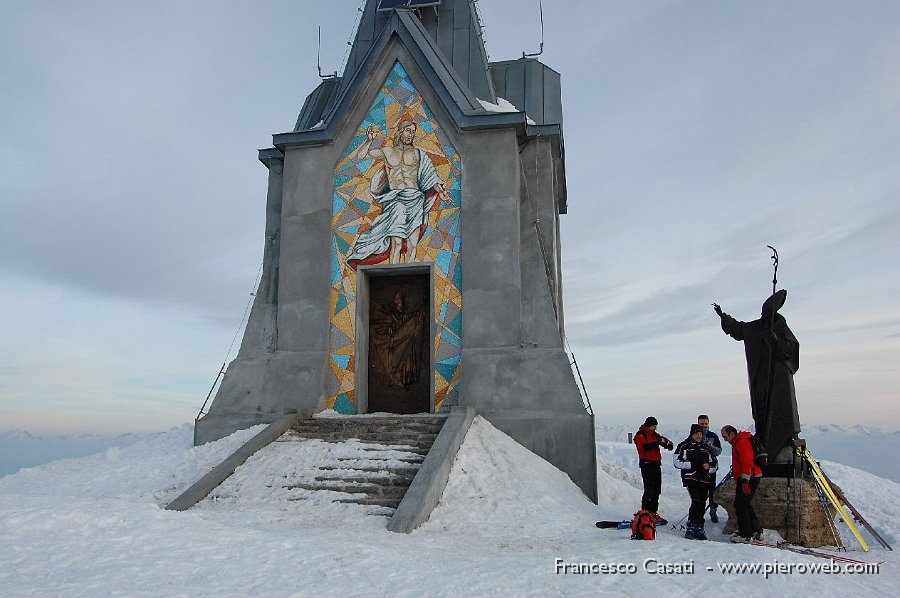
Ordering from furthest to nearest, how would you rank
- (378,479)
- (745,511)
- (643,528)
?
(378,479) → (745,511) → (643,528)

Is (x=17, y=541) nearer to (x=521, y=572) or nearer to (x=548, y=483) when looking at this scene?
(x=521, y=572)

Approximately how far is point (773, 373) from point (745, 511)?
2.61 metres

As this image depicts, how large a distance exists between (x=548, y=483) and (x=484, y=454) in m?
1.23

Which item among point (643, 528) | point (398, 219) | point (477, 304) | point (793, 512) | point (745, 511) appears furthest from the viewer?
Answer: point (398, 219)

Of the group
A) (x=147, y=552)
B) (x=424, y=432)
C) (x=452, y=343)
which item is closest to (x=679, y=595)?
(x=147, y=552)

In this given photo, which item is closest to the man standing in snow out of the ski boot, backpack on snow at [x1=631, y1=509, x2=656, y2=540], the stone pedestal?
the ski boot

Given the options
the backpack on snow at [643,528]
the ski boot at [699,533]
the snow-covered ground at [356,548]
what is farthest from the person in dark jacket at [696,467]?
the backpack on snow at [643,528]

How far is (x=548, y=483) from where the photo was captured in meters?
12.7

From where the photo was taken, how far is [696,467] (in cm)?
994

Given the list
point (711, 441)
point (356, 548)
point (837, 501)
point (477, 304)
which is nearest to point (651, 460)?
point (711, 441)

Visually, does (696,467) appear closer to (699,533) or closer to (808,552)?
(699,533)

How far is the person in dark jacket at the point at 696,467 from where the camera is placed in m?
9.88

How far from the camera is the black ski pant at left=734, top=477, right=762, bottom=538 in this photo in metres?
9.65

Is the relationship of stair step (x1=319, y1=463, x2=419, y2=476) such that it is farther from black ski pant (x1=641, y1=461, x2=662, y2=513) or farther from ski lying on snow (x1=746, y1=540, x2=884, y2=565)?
ski lying on snow (x1=746, y1=540, x2=884, y2=565)
